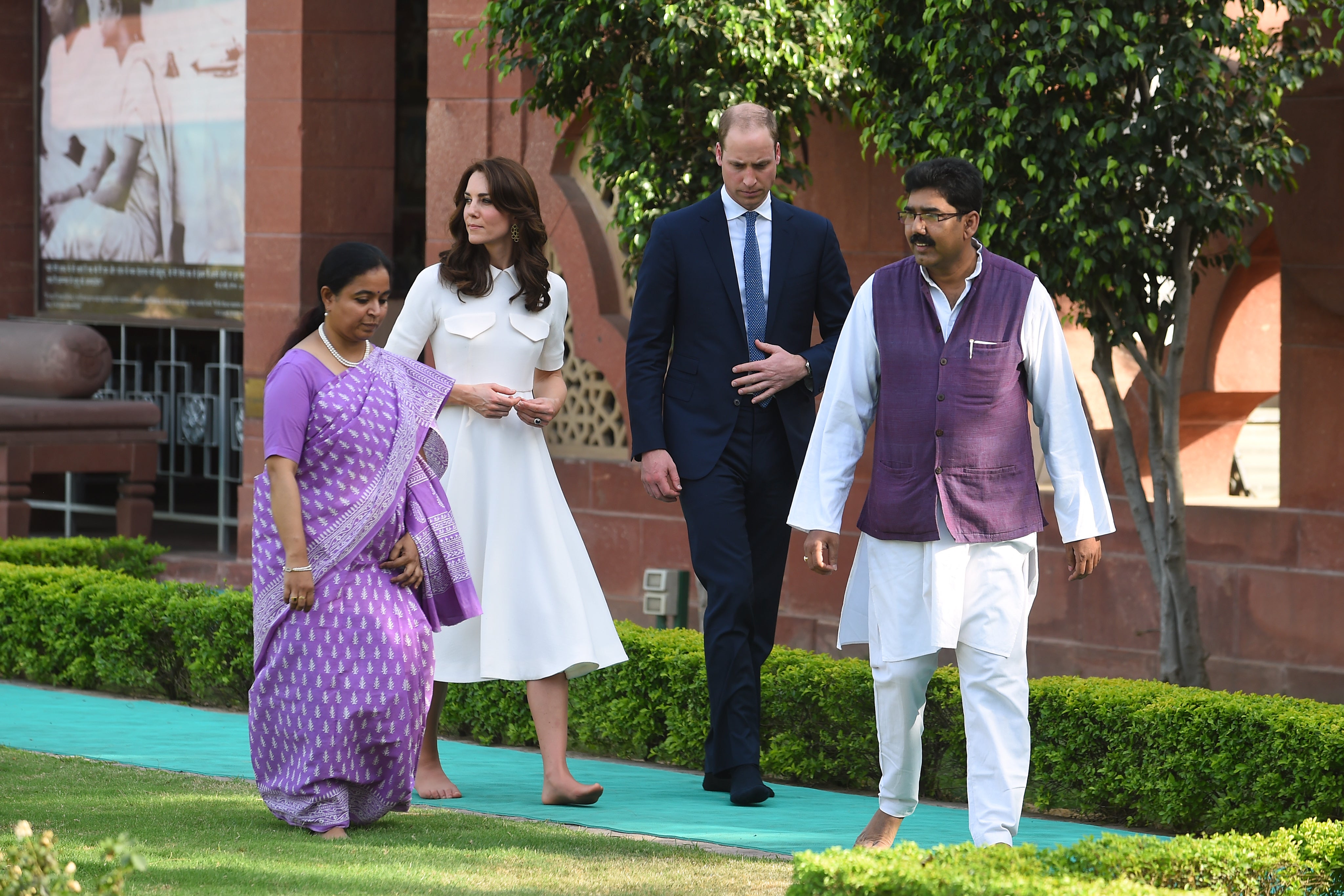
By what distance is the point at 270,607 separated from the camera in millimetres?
5059

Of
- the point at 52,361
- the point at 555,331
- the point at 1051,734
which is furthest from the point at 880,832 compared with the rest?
the point at 52,361

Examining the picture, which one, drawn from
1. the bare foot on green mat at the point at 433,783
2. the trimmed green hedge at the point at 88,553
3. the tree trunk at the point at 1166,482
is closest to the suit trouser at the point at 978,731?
the bare foot on green mat at the point at 433,783

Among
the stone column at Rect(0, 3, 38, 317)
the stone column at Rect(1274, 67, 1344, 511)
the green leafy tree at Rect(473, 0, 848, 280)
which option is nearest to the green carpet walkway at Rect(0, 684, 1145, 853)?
the green leafy tree at Rect(473, 0, 848, 280)

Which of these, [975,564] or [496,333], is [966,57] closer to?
[496,333]

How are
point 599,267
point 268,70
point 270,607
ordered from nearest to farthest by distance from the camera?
point 270,607
point 599,267
point 268,70

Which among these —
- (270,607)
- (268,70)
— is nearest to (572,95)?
(270,607)

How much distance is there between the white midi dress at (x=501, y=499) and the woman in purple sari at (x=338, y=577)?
52 cm

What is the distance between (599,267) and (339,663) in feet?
18.2

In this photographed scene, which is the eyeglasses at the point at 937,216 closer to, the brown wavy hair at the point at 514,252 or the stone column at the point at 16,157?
the brown wavy hair at the point at 514,252

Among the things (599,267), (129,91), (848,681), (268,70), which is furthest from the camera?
(129,91)

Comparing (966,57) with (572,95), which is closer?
(966,57)

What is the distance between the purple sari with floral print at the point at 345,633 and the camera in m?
4.96

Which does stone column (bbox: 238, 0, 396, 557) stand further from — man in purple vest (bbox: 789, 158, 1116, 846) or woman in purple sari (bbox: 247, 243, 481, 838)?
man in purple vest (bbox: 789, 158, 1116, 846)

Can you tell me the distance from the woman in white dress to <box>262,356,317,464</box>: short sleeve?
687 mm
